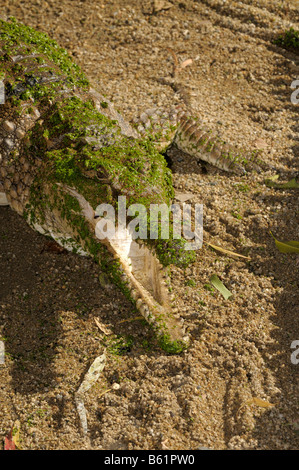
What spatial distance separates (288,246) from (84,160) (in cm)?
193

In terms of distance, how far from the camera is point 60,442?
332 cm

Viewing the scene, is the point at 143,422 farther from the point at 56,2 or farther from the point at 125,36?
the point at 56,2

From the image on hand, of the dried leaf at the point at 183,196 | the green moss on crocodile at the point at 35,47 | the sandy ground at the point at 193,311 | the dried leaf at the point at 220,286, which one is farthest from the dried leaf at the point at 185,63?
the dried leaf at the point at 220,286

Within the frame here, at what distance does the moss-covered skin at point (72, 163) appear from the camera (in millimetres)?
3766

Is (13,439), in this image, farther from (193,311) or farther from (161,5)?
(161,5)

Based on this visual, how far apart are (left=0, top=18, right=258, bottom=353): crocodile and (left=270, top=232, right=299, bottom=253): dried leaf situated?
830mm

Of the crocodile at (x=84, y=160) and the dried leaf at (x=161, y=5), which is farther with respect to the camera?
the dried leaf at (x=161, y=5)

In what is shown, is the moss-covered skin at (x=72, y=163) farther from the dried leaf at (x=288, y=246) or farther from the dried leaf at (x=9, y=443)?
the dried leaf at (x=9, y=443)

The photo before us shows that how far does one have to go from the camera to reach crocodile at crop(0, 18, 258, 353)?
377cm

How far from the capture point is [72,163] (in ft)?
12.9

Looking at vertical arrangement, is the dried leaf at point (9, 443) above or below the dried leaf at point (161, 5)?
below

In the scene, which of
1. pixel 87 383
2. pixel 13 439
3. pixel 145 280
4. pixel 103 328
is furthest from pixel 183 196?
pixel 13 439

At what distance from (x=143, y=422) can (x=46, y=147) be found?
2400mm

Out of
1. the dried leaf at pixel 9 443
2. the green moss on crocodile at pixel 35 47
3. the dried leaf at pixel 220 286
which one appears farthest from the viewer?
the green moss on crocodile at pixel 35 47
